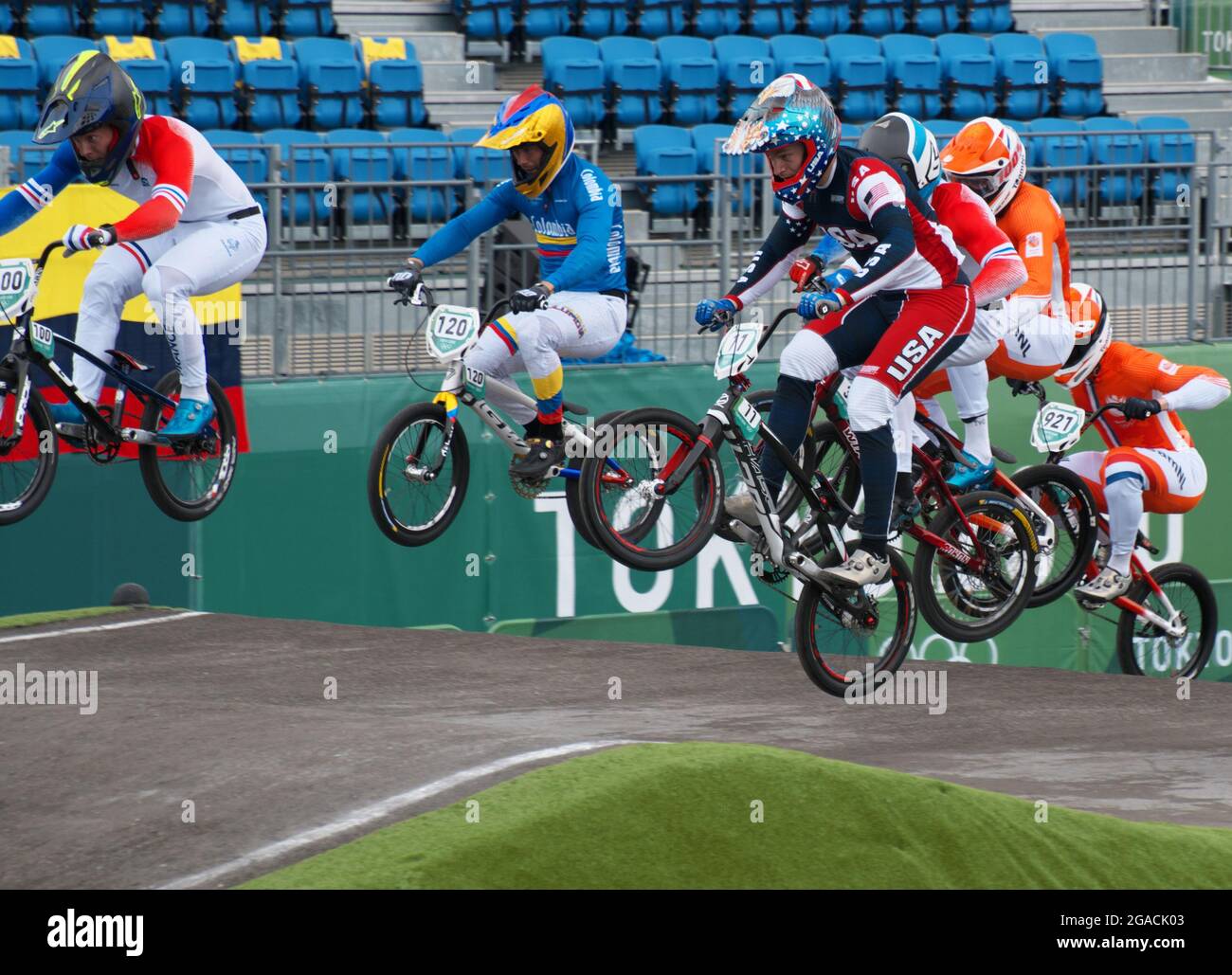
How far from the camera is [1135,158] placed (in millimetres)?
15328

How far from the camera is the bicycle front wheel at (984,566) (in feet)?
32.8

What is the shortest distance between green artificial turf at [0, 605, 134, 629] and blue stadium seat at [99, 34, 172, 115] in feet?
18.3

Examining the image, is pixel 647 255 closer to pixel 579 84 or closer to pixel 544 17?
pixel 579 84

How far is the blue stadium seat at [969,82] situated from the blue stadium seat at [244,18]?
7.45 metres

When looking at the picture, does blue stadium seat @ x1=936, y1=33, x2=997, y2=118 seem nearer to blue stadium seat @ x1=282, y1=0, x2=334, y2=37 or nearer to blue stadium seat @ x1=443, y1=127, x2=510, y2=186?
blue stadium seat @ x1=282, y1=0, x2=334, y2=37

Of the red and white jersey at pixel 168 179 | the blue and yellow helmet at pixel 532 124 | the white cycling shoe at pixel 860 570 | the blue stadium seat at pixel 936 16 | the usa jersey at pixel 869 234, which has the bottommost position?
the white cycling shoe at pixel 860 570

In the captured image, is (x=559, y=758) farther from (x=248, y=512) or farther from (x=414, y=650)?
(x=248, y=512)

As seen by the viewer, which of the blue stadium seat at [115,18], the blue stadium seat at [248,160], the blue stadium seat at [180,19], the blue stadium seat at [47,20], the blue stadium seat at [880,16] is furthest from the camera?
the blue stadium seat at [880,16]

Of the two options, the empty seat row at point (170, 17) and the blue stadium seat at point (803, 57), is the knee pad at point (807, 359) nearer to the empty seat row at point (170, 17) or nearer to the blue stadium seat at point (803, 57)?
the blue stadium seat at point (803, 57)

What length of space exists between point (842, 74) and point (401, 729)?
513 inches

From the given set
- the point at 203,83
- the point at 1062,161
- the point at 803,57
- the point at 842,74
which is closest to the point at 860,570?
the point at 1062,161

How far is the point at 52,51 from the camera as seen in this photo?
16.5 m

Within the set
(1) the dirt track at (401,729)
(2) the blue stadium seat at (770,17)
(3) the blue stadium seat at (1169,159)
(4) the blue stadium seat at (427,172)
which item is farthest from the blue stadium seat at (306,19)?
(1) the dirt track at (401,729)

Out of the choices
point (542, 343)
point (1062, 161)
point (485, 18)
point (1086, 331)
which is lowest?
point (542, 343)
